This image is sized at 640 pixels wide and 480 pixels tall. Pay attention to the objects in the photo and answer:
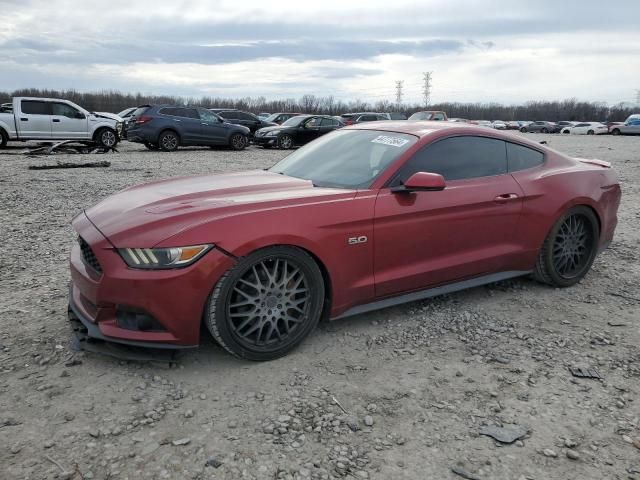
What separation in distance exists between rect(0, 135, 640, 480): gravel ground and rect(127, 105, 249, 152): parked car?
13940 mm

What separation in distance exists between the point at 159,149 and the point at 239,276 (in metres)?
16.2

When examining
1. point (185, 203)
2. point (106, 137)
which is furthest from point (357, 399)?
point (106, 137)

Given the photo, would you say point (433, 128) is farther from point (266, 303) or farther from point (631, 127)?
point (631, 127)

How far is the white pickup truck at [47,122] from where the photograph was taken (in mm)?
16438

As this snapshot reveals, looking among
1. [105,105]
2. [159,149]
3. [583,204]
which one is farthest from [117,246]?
[105,105]

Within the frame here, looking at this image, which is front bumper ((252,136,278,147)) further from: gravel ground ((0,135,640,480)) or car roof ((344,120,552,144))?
gravel ground ((0,135,640,480))

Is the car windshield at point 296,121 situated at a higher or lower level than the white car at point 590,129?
higher

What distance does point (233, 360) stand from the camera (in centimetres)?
319

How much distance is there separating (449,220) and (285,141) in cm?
1703

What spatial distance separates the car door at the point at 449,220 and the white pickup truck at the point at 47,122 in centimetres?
1577

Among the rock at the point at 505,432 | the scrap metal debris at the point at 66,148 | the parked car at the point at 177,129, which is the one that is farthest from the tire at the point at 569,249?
the parked car at the point at 177,129

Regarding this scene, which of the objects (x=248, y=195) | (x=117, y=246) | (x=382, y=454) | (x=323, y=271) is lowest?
(x=382, y=454)

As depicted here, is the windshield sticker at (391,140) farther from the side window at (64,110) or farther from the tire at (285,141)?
the tire at (285,141)

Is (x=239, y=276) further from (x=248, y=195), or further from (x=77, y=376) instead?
(x=77, y=376)
